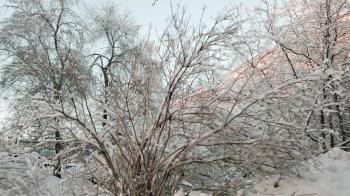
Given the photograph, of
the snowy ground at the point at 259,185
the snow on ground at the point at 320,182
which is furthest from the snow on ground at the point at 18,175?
the snow on ground at the point at 320,182

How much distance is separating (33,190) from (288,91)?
4368 mm

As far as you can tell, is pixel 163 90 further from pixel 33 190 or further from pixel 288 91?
pixel 33 190

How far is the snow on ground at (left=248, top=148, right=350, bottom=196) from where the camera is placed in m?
7.59

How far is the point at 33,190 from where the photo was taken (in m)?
7.09

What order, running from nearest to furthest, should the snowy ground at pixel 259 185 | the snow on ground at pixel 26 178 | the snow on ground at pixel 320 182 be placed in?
1. the snow on ground at pixel 26 178
2. the snowy ground at pixel 259 185
3. the snow on ground at pixel 320 182

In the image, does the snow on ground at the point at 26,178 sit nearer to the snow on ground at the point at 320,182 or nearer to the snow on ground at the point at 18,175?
the snow on ground at the point at 18,175

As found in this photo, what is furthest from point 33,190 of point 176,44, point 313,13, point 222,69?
point 313,13

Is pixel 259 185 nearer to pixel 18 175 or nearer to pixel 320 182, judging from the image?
pixel 320 182

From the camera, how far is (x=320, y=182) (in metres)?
7.89

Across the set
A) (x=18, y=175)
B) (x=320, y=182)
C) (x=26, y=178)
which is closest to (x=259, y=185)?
(x=320, y=182)

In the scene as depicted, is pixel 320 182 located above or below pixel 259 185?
above

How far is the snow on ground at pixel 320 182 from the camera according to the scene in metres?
7.59

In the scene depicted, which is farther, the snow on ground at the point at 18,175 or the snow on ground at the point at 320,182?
the snow on ground at the point at 320,182

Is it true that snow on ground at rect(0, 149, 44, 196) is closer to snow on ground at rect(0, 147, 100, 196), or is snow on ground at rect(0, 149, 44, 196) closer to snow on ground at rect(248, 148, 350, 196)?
snow on ground at rect(0, 147, 100, 196)
